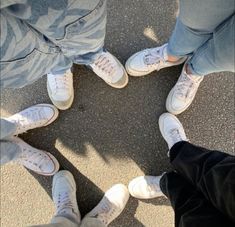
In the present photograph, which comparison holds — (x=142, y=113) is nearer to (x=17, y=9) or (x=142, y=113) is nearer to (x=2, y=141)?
(x=2, y=141)

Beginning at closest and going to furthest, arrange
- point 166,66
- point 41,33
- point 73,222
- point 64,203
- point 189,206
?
point 41,33 < point 189,206 < point 73,222 < point 64,203 < point 166,66

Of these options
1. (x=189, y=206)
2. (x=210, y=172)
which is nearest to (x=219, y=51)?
(x=210, y=172)

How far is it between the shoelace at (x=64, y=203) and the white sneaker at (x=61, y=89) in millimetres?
377

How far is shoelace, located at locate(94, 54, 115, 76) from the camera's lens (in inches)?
56.6

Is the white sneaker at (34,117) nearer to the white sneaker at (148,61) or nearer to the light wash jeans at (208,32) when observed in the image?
the white sneaker at (148,61)

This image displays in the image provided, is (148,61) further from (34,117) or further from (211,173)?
(211,173)

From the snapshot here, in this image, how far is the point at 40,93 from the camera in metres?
1.53

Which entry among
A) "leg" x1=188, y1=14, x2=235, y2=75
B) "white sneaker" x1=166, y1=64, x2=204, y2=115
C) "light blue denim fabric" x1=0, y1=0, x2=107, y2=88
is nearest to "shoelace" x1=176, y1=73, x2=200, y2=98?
"white sneaker" x1=166, y1=64, x2=204, y2=115

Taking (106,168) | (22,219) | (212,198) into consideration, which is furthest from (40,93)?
(212,198)

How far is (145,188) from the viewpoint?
140 centimetres

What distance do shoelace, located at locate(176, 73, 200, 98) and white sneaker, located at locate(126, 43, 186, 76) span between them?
0.09 m

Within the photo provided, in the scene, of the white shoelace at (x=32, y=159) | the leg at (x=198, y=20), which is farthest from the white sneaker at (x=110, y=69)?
the white shoelace at (x=32, y=159)

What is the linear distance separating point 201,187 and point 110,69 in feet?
2.29

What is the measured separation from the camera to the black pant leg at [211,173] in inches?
32.9
